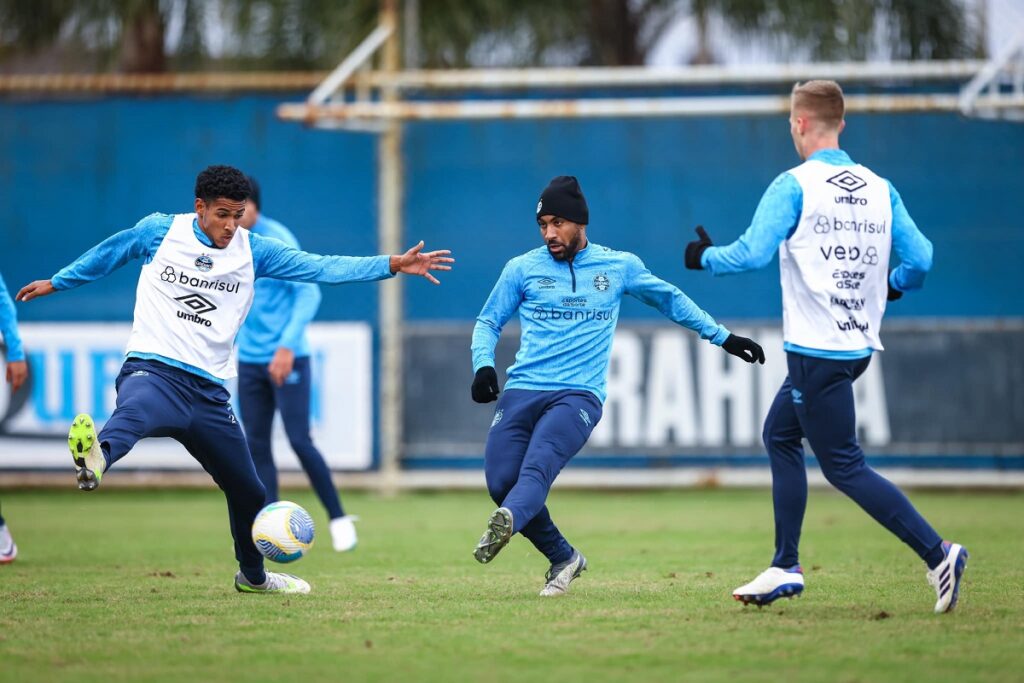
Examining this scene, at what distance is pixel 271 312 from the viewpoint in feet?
34.6

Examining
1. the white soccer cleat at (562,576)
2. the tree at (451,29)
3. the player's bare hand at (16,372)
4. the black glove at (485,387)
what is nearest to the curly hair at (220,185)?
the black glove at (485,387)

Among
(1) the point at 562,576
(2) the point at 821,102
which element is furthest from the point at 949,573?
(2) the point at 821,102

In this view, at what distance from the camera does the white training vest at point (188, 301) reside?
7406 mm

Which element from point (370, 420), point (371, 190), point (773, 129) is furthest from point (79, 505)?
point (773, 129)

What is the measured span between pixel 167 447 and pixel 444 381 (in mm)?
2911

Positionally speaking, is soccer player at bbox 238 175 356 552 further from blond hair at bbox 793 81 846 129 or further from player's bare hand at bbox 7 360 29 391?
blond hair at bbox 793 81 846 129

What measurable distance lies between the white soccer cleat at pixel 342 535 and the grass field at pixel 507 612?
13 centimetres

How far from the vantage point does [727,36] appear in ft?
67.5

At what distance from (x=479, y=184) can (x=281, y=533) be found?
8.76 meters

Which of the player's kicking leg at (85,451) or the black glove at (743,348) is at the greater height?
the black glove at (743,348)

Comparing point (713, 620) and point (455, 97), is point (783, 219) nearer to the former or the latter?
point (713, 620)

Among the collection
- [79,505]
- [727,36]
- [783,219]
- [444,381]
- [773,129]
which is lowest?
[79,505]

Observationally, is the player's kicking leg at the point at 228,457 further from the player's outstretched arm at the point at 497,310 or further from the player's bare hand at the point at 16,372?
the player's bare hand at the point at 16,372

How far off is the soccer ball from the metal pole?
7435 millimetres
